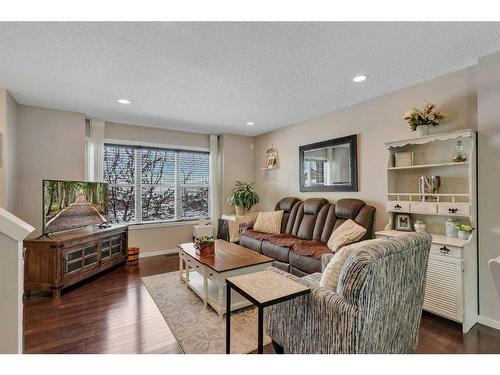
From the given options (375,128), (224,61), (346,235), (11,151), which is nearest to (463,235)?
(346,235)

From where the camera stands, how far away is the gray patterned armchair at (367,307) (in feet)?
4.22

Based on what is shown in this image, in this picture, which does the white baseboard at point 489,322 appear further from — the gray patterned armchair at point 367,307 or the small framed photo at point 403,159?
the small framed photo at point 403,159

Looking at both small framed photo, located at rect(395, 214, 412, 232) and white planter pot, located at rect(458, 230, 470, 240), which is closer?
white planter pot, located at rect(458, 230, 470, 240)

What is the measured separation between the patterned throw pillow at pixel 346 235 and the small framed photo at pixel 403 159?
87 centimetres

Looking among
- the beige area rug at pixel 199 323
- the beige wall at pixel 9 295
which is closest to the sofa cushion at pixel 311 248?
the beige area rug at pixel 199 323

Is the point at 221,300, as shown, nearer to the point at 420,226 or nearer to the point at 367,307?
the point at 367,307

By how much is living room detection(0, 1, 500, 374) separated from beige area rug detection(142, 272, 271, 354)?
0.02 m

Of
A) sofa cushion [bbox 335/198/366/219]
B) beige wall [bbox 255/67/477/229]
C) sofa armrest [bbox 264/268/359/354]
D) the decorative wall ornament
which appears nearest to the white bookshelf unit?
beige wall [bbox 255/67/477/229]

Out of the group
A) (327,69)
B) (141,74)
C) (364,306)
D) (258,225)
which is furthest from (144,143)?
(364,306)

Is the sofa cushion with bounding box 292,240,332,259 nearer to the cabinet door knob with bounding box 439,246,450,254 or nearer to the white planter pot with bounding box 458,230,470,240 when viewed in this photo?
the cabinet door knob with bounding box 439,246,450,254

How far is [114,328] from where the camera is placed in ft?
7.04

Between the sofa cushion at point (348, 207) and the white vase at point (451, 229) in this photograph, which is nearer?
the white vase at point (451, 229)

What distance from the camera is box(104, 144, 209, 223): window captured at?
14.3 feet

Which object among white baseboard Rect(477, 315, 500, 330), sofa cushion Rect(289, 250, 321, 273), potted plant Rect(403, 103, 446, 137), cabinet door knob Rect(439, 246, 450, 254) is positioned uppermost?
potted plant Rect(403, 103, 446, 137)
